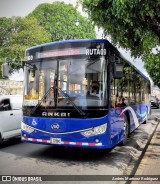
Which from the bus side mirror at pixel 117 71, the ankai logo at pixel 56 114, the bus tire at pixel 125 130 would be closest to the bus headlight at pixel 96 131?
the ankai logo at pixel 56 114

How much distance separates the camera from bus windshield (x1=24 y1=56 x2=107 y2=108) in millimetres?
7215

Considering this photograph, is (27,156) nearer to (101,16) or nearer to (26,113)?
(26,113)

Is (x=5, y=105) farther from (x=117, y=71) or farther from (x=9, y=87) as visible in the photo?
(x=9, y=87)

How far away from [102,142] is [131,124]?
3.86 m

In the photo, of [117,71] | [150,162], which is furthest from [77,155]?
[117,71]

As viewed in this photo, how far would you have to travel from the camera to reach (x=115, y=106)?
8055mm

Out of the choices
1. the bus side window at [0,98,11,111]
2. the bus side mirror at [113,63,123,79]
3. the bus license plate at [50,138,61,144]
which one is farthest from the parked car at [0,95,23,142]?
the bus side mirror at [113,63,123,79]

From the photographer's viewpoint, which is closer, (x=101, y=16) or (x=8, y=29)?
(x=101, y=16)

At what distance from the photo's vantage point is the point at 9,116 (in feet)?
32.6

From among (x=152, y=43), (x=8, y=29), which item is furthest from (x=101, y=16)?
(x=8, y=29)

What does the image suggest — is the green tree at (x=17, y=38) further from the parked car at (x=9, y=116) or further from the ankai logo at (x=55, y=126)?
the ankai logo at (x=55, y=126)

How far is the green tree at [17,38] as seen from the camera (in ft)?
94.0

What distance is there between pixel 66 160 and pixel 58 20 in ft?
104

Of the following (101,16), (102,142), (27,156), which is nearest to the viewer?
(102,142)
